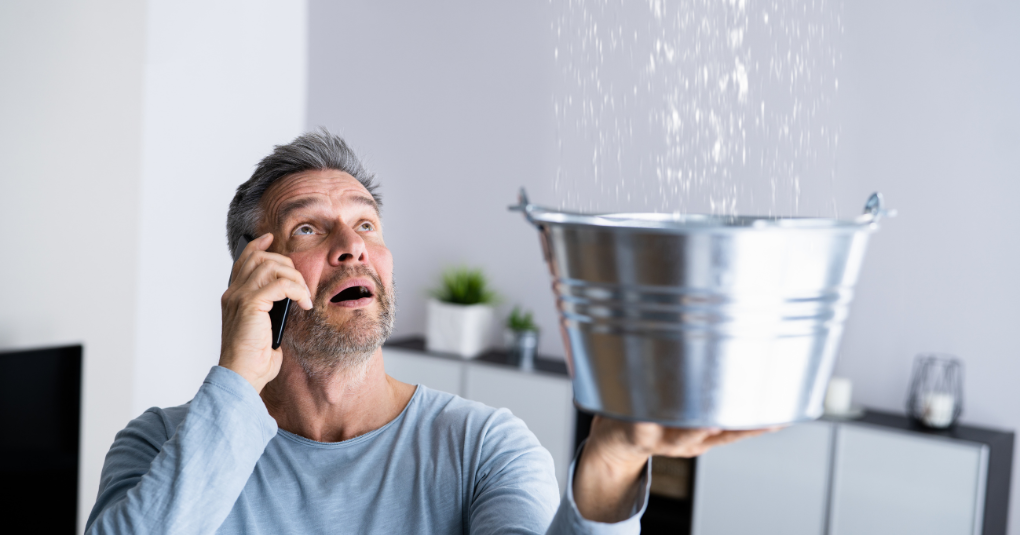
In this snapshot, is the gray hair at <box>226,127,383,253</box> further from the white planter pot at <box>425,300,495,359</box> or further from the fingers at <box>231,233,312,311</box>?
the white planter pot at <box>425,300,495,359</box>

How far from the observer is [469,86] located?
399 centimetres

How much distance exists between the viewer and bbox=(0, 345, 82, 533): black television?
2.46 metres

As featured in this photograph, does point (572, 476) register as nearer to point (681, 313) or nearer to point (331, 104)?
point (681, 313)

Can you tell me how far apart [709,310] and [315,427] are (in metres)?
0.86

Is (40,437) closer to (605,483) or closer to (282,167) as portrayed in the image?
(282,167)

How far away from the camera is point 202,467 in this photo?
1.01 meters

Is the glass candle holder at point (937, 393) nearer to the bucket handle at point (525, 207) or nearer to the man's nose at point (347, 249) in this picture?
the man's nose at point (347, 249)

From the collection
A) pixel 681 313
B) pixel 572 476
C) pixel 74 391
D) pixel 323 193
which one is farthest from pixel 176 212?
pixel 681 313

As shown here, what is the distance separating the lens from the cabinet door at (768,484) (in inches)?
116

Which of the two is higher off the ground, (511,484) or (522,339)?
(511,484)

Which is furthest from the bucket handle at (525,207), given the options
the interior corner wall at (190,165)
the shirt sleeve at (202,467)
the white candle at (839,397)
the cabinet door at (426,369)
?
the cabinet door at (426,369)

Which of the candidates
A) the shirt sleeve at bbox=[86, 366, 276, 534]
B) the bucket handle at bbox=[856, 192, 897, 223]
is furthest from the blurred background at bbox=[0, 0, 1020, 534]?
the bucket handle at bbox=[856, 192, 897, 223]

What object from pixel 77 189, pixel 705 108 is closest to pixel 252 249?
pixel 77 189

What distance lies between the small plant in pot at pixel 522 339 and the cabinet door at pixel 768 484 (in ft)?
2.76
